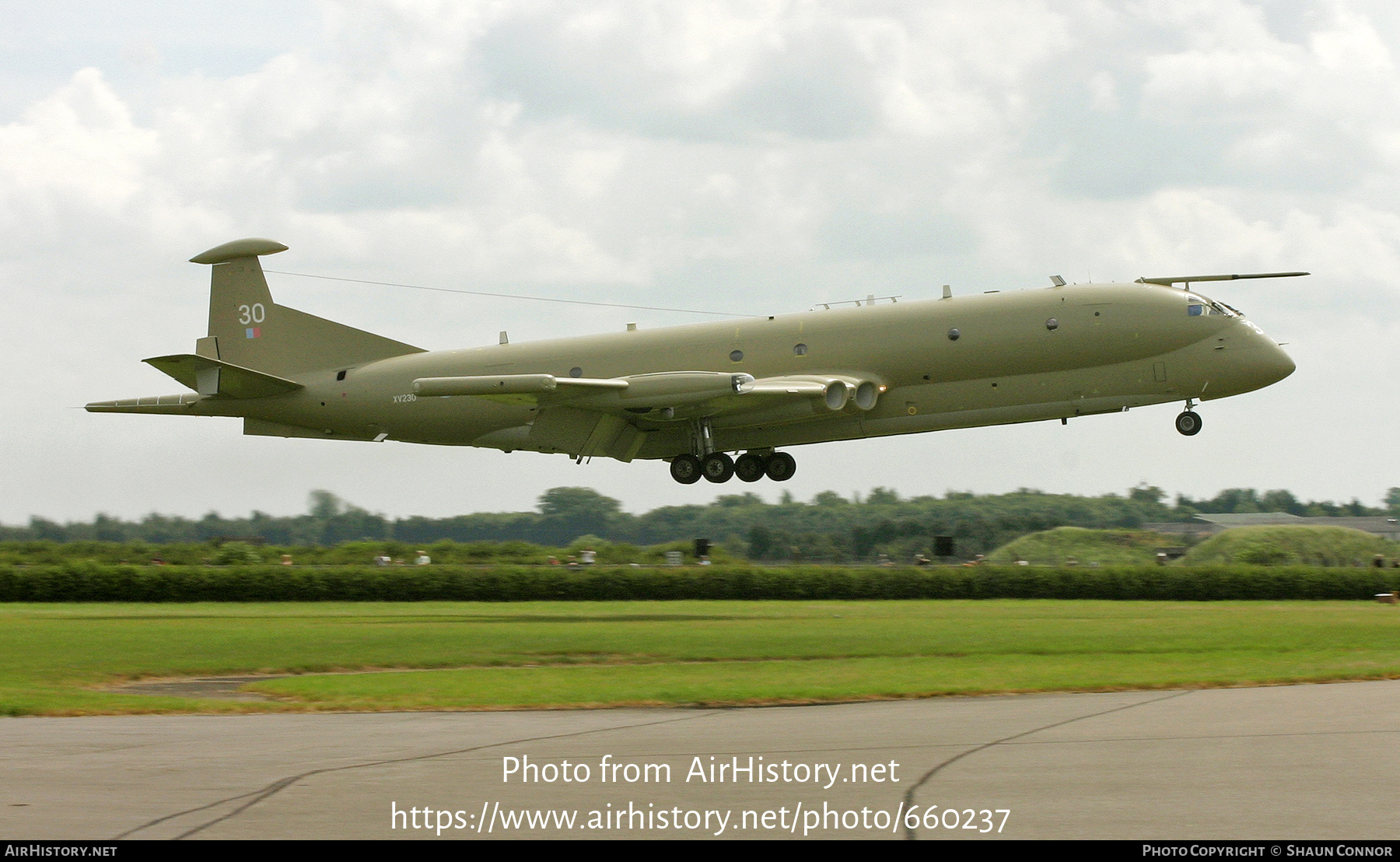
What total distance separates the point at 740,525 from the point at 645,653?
34232 millimetres

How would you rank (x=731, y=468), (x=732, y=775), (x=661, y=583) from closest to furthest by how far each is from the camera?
(x=732, y=775)
(x=731, y=468)
(x=661, y=583)

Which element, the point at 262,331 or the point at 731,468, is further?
the point at 262,331

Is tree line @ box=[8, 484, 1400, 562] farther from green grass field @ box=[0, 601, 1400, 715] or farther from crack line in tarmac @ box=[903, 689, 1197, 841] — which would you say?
crack line in tarmac @ box=[903, 689, 1197, 841]

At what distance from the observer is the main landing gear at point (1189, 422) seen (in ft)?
93.0

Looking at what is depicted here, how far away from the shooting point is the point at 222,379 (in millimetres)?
32344

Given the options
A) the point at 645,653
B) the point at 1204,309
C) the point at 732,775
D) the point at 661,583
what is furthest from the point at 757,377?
the point at 732,775

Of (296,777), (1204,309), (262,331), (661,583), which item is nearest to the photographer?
(296,777)

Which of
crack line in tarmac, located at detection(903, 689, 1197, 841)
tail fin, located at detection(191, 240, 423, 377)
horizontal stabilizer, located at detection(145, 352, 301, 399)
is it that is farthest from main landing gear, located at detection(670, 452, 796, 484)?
crack line in tarmac, located at detection(903, 689, 1197, 841)

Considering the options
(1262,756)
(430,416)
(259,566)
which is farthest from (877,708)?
(259,566)

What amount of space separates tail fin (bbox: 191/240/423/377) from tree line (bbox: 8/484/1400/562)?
12.7m

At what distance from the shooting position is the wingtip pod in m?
35.4

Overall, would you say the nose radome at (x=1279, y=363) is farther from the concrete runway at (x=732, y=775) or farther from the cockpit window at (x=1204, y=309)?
the concrete runway at (x=732, y=775)

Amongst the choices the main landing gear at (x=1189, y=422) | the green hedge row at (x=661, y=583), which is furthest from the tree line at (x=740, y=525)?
the main landing gear at (x=1189, y=422)

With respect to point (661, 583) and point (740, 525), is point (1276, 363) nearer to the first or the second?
point (661, 583)
